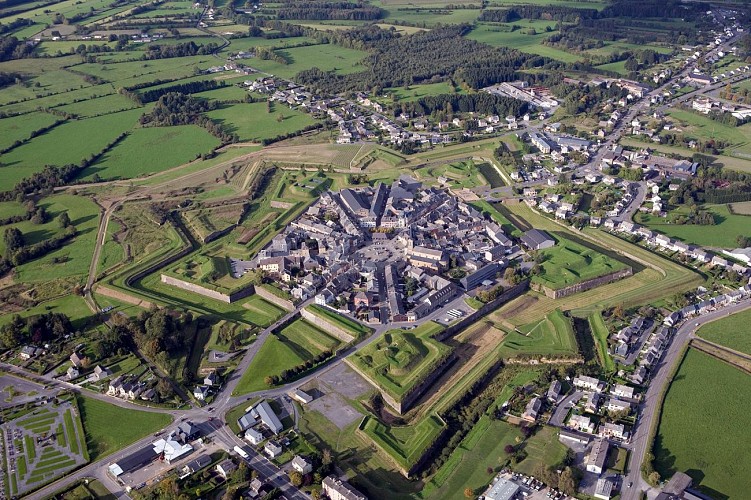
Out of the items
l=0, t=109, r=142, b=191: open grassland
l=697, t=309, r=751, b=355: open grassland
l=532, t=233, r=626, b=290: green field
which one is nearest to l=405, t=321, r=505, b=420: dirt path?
l=532, t=233, r=626, b=290: green field

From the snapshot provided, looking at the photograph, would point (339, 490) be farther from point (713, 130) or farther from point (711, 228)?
point (713, 130)

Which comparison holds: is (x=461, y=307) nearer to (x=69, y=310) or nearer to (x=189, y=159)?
(x=69, y=310)

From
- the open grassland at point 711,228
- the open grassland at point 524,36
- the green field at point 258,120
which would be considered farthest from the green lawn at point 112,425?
the open grassland at point 524,36

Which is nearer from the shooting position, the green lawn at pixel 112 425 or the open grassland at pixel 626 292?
the green lawn at pixel 112 425

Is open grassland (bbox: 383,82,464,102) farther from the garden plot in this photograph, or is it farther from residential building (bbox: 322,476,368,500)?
residential building (bbox: 322,476,368,500)

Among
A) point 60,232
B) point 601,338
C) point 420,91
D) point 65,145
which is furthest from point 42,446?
point 420,91

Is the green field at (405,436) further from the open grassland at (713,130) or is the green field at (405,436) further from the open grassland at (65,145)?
the open grassland at (713,130)
